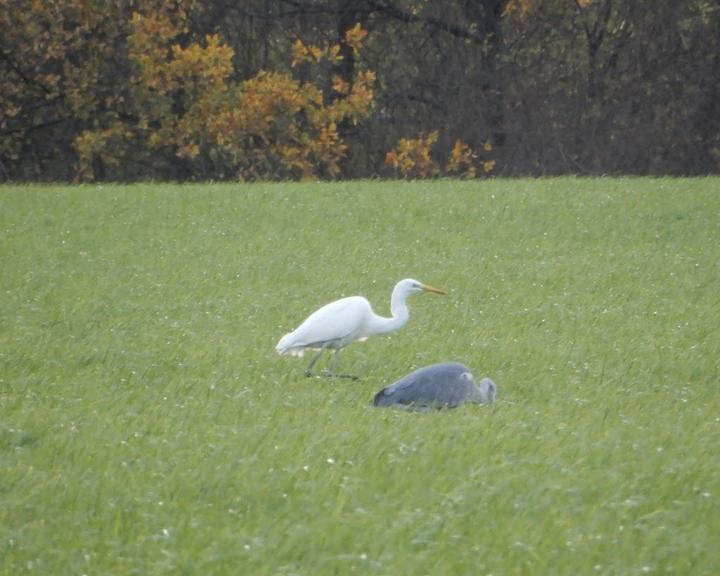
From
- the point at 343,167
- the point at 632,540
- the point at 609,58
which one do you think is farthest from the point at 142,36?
the point at 632,540

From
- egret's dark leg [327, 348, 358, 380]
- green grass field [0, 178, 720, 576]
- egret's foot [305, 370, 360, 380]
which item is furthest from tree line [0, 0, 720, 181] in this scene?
egret's foot [305, 370, 360, 380]

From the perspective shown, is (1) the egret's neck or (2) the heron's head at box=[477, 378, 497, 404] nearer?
(2) the heron's head at box=[477, 378, 497, 404]

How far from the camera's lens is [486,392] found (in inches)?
345

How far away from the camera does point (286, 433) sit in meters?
7.08

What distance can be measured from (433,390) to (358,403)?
54 centimetres

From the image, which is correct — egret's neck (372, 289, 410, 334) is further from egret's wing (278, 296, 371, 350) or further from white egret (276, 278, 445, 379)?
egret's wing (278, 296, 371, 350)

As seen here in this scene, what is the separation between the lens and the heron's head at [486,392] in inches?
342

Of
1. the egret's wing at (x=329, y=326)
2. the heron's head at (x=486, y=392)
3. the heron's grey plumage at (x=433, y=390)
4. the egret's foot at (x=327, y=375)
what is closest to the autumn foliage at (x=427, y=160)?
the egret's wing at (x=329, y=326)

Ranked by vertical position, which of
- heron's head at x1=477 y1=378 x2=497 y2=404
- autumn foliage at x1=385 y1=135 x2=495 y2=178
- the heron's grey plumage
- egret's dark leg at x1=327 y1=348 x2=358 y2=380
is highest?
the heron's grey plumage

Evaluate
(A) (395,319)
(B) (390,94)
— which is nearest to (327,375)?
(A) (395,319)

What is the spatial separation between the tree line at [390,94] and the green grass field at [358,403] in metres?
10.1

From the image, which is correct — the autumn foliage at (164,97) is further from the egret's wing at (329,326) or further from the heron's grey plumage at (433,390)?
the heron's grey plumage at (433,390)

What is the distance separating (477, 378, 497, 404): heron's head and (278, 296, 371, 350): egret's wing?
159 cm

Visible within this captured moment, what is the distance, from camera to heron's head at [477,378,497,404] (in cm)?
869
